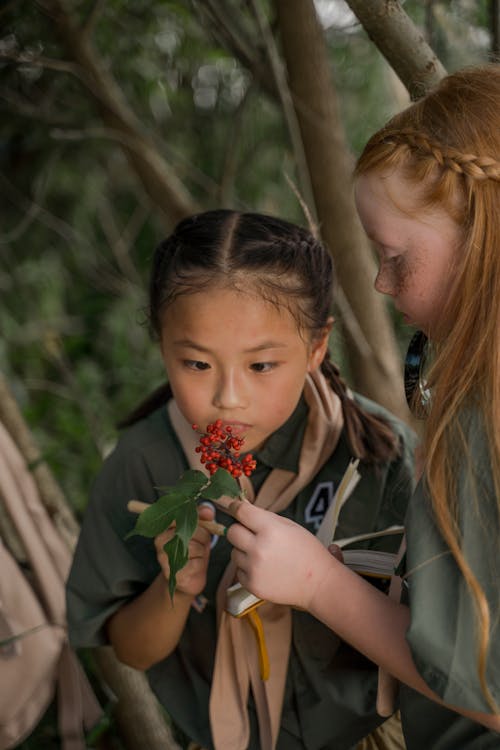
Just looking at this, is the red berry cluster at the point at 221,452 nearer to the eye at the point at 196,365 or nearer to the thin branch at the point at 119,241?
the eye at the point at 196,365

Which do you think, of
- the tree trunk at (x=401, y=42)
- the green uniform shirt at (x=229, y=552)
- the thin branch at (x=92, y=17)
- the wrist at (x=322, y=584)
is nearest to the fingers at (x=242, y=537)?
the wrist at (x=322, y=584)

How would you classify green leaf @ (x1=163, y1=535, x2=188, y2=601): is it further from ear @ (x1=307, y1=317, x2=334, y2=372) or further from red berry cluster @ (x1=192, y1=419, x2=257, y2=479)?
ear @ (x1=307, y1=317, x2=334, y2=372)

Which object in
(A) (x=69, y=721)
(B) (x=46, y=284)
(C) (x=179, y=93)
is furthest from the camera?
(B) (x=46, y=284)

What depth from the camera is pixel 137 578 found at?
1774 millimetres

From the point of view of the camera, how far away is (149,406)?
77.1 inches

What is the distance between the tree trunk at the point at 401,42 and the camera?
1692mm

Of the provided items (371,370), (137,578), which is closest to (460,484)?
(137,578)

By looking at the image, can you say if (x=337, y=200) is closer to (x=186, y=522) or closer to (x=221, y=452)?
(x=221, y=452)

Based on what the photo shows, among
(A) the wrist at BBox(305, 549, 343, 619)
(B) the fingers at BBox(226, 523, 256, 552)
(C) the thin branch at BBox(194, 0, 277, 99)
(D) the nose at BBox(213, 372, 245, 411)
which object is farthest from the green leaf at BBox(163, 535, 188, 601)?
(C) the thin branch at BBox(194, 0, 277, 99)

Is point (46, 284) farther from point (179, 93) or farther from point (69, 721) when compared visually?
point (69, 721)

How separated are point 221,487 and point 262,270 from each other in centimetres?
56

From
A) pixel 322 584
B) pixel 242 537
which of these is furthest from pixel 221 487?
pixel 322 584

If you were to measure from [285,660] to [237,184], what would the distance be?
3212 millimetres

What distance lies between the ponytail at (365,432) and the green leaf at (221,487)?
1.84 ft
